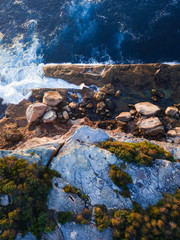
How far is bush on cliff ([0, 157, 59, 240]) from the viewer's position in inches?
652

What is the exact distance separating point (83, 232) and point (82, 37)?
42.8 metres

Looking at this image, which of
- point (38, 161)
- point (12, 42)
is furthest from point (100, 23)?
point (38, 161)

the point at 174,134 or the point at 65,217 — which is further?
the point at 174,134

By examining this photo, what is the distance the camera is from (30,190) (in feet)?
58.3

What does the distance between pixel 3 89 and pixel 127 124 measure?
98.1 ft

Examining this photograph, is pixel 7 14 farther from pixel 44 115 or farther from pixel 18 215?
pixel 18 215

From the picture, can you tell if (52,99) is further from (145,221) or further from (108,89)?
(145,221)

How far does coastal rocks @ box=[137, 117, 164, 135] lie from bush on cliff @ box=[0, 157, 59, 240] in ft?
65.6

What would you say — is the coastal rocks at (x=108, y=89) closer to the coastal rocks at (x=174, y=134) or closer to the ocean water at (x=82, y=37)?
the ocean water at (x=82, y=37)

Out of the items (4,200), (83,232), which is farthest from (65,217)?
(4,200)

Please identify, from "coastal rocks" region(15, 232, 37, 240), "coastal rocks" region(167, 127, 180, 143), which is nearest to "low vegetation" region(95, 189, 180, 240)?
"coastal rocks" region(15, 232, 37, 240)

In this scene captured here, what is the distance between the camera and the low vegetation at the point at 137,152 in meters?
21.0

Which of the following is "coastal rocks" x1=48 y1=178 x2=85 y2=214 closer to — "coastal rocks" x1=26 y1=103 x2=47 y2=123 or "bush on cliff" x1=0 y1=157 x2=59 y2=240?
"bush on cliff" x1=0 y1=157 x2=59 y2=240

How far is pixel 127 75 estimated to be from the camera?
35.8m
